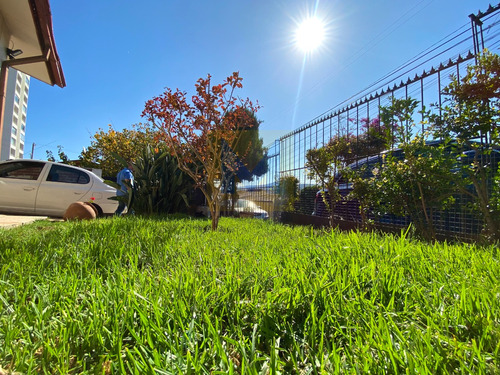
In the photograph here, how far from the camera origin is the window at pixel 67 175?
730cm

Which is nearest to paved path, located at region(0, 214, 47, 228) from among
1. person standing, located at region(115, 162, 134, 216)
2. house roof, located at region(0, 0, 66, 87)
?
person standing, located at region(115, 162, 134, 216)

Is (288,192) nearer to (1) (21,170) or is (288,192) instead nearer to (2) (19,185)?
(2) (19,185)

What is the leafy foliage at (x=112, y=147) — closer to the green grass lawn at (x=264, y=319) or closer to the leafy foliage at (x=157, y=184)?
the leafy foliage at (x=157, y=184)

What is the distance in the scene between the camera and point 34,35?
438cm

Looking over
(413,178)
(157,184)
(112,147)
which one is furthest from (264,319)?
(112,147)

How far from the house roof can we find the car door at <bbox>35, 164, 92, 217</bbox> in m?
2.68

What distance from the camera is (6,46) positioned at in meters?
4.45

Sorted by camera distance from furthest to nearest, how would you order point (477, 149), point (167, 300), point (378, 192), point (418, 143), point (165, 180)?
1. point (165, 180)
2. point (378, 192)
3. point (418, 143)
4. point (477, 149)
5. point (167, 300)

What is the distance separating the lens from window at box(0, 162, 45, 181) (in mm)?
7074

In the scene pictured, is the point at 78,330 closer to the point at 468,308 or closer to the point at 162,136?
the point at 468,308

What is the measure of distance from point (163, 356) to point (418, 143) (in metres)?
3.66

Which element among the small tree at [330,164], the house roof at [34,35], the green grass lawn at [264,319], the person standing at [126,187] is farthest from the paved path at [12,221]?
the small tree at [330,164]

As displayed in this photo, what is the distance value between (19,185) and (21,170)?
0.45 meters

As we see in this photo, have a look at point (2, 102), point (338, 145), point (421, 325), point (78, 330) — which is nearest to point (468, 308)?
point (421, 325)
